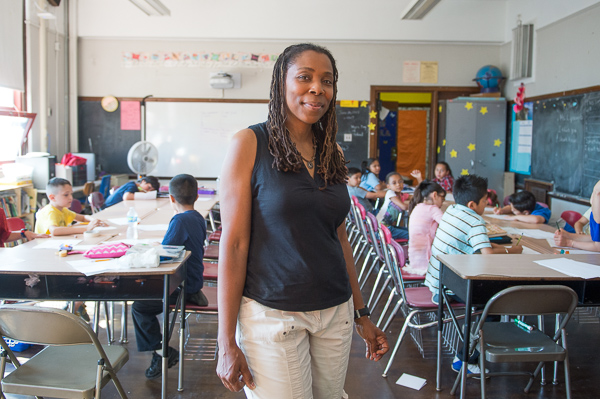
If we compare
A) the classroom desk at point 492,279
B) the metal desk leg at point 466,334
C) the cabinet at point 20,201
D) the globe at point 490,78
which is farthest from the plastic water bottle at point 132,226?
the globe at point 490,78

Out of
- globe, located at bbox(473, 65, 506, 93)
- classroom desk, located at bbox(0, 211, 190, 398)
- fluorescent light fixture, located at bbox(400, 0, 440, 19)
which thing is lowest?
classroom desk, located at bbox(0, 211, 190, 398)

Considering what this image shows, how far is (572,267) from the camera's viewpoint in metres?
2.48

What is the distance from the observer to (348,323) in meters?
1.30

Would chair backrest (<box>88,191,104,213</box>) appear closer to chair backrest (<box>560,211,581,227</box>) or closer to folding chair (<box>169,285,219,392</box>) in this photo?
folding chair (<box>169,285,219,392</box>)

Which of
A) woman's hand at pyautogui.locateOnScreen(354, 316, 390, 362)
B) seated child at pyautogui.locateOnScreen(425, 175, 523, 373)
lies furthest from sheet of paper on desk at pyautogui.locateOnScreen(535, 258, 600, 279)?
woman's hand at pyautogui.locateOnScreen(354, 316, 390, 362)

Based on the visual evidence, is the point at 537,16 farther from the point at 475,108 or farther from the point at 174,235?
the point at 174,235

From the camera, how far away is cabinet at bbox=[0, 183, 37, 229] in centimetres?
547

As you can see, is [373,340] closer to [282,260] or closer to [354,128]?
[282,260]

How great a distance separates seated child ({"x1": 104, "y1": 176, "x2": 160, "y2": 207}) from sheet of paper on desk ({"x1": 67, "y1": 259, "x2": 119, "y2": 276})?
9.44 ft

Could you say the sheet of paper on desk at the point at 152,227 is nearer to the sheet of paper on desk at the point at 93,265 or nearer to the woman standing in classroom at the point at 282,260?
the sheet of paper on desk at the point at 93,265

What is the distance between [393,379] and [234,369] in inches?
72.2

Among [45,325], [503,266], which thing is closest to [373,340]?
[45,325]

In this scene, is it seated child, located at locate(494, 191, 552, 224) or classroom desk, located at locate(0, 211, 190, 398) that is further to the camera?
seated child, located at locate(494, 191, 552, 224)

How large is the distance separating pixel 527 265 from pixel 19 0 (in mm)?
6437
